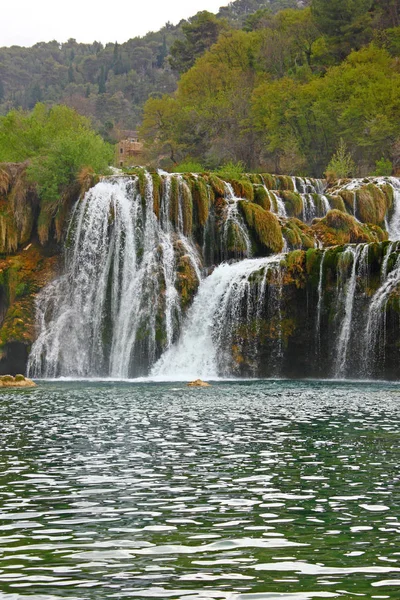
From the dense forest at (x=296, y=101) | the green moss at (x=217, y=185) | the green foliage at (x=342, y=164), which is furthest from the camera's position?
the dense forest at (x=296, y=101)

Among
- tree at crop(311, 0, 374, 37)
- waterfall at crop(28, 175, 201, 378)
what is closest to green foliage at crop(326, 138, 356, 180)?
tree at crop(311, 0, 374, 37)

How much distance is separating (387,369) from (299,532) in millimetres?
33263

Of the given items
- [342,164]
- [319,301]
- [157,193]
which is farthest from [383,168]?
[319,301]

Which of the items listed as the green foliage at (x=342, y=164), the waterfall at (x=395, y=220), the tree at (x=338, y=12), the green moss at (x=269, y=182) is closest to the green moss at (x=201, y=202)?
the green moss at (x=269, y=182)

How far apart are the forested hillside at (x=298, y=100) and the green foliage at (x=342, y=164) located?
0.37 feet

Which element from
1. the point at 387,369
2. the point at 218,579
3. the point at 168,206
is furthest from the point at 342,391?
the point at 218,579

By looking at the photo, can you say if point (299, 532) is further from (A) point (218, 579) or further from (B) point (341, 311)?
(B) point (341, 311)

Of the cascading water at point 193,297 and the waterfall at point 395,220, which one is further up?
the waterfall at point 395,220

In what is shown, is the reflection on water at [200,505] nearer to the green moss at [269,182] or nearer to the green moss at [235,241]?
the green moss at [235,241]

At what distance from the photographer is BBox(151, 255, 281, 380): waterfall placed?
158 ft

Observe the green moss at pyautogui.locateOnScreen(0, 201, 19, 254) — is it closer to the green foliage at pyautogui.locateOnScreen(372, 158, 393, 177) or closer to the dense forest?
the dense forest

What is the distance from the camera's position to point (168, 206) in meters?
53.6

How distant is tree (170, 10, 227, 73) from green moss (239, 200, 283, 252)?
77.2m

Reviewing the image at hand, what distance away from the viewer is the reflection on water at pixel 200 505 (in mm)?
9789
